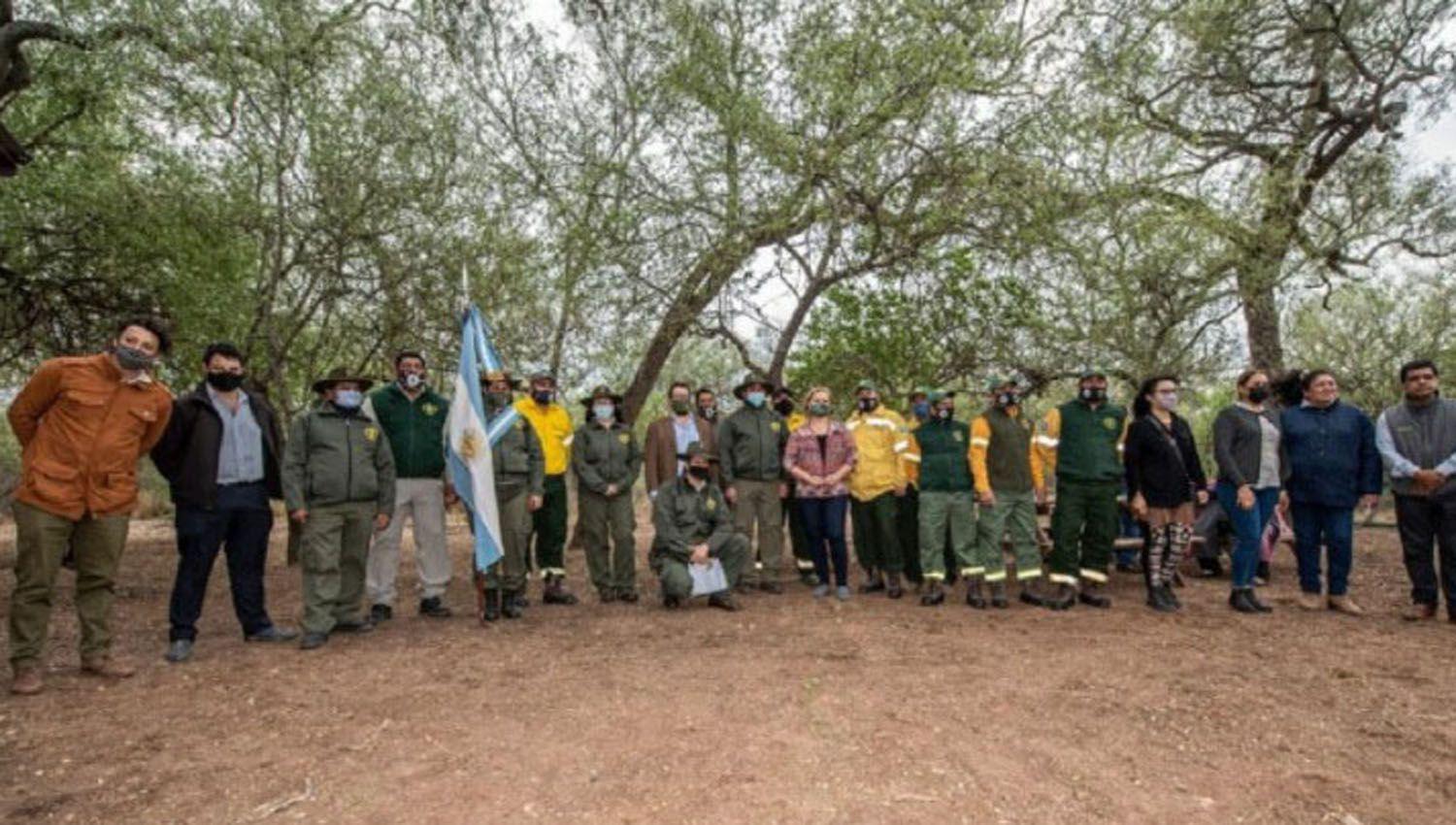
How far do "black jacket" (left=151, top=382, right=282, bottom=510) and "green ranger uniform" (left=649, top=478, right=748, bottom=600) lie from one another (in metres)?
3.20

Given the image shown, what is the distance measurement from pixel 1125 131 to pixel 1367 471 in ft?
13.1

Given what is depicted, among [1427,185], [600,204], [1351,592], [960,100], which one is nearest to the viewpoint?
[1351,592]

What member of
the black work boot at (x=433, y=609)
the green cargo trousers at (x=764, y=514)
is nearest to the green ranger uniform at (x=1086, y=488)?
the green cargo trousers at (x=764, y=514)

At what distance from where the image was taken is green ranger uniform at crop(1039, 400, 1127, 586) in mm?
6664

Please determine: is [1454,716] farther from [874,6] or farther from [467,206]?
[467,206]

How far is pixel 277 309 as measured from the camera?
9.38 meters

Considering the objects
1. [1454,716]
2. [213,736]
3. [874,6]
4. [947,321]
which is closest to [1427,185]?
[947,321]

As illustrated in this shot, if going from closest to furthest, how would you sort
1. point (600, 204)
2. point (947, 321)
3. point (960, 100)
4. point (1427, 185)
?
1. point (960, 100)
2. point (600, 204)
3. point (947, 321)
4. point (1427, 185)

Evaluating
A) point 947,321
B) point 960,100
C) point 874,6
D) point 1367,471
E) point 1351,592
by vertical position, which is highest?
point 874,6

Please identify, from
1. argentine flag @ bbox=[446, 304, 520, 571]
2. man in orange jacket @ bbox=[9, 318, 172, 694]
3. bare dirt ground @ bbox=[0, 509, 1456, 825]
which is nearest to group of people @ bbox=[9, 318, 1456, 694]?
man in orange jacket @ bbox=[9, 318, 172, 694]

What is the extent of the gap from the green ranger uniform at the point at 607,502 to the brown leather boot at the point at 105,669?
3332mm

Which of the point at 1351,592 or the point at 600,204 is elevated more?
the point at 600,204

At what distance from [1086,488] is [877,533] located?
180 cm

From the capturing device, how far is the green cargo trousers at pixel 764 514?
762 centimetres
